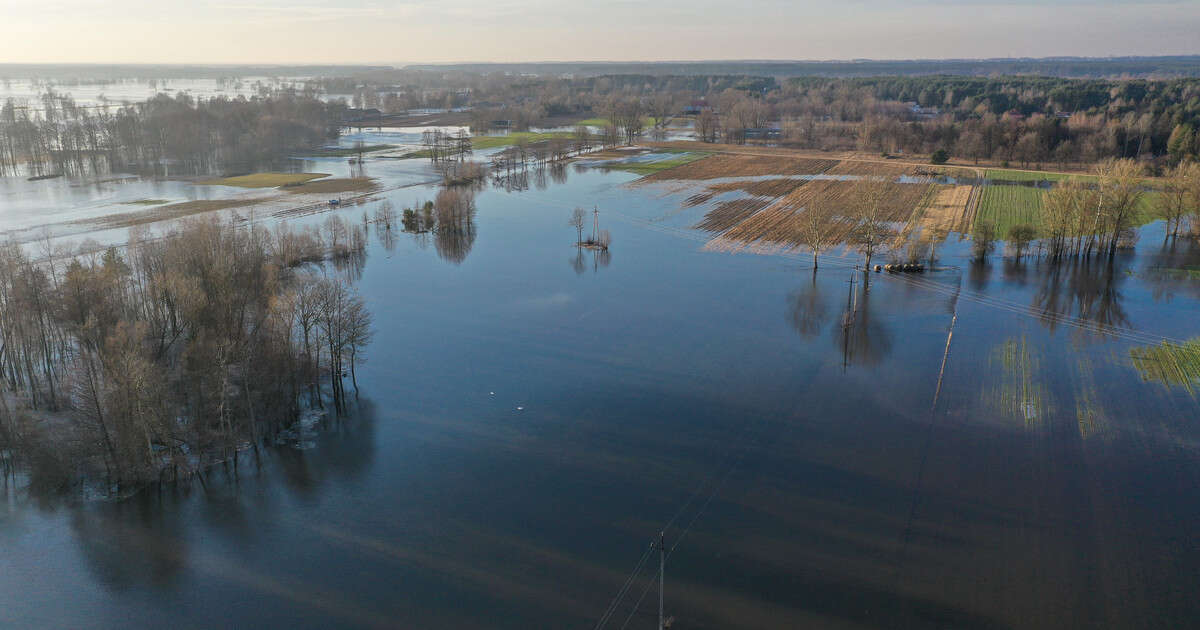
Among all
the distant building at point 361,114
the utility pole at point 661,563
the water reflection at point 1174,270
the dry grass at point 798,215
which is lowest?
the utility pole at point 661,563

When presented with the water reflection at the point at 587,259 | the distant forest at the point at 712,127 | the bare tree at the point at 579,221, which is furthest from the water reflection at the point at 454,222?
the distant forest at the point at 712,127

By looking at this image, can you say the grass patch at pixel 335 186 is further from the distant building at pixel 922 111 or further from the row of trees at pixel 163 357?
the distant building at pixel 922 111

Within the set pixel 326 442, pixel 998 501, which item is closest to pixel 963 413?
pixel 998 501

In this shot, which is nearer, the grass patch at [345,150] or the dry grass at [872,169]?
the dry grass at [872,169]

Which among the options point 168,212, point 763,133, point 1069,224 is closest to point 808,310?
point 1069,224

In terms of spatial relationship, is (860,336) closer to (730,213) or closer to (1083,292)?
(1083,292)

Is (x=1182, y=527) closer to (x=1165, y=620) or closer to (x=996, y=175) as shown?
(x=1165, y=620)

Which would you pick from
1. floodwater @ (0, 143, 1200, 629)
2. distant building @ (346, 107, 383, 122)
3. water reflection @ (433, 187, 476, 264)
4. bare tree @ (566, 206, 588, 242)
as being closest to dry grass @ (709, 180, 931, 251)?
bare tree @ (566, 206, 588, 242)
